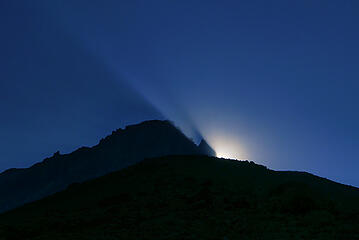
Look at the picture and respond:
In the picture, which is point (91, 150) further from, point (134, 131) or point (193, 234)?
point (193, 234)

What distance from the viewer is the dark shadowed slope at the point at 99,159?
153625 millimetres

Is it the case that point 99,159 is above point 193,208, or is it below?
above

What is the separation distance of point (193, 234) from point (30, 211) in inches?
1157

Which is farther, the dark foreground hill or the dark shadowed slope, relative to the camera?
the dark shadowed slope

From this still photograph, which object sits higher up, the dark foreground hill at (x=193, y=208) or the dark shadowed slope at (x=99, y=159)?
the dark shadowed slope at (x=99, y=159)

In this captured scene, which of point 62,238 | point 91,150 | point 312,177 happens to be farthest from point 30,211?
point 91,150

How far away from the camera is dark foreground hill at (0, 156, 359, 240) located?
78.9 feet

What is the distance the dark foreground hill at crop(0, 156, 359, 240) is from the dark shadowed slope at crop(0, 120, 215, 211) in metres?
107

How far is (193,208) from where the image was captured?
33938 millimetres

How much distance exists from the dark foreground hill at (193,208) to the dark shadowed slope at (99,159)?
4208 inches

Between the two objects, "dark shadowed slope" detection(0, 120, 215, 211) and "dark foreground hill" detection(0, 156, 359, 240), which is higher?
"dark shadowed slope" detection(0, 120, 215, 211)

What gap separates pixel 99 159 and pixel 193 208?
140m

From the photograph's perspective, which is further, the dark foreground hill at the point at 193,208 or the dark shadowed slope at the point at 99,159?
the dark shadowed slope at the point at 99,159

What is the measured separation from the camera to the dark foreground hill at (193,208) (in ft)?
78.9
